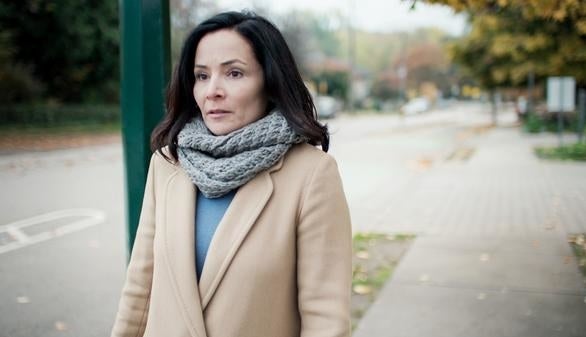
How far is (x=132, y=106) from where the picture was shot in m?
3.07

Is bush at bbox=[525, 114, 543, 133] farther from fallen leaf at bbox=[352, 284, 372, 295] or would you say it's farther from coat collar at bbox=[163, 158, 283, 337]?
coat collar at bbox=[163, 158, 283, 337]

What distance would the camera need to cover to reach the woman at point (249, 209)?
1.68 meters

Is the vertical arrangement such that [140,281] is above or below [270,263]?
below

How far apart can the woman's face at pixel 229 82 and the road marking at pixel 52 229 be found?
5.55m

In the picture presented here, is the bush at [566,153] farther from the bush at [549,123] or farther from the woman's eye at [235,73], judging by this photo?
the woman's eye at [235,73]

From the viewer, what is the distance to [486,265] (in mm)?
5496

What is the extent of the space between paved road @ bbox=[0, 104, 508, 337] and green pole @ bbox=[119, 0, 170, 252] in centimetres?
127

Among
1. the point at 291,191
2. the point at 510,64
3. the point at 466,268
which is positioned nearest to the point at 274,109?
the point at 291,191

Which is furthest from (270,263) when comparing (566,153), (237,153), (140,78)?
(566,153)

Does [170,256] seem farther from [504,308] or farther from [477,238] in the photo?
[477,238]

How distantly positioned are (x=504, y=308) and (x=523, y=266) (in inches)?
48.4

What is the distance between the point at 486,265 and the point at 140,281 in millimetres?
4283

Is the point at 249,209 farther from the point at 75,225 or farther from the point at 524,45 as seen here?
the point at 524,45

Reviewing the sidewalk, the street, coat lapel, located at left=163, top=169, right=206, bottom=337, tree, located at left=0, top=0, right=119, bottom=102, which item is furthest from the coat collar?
tree, located at left=0, top=0, right=119, bottom=102
